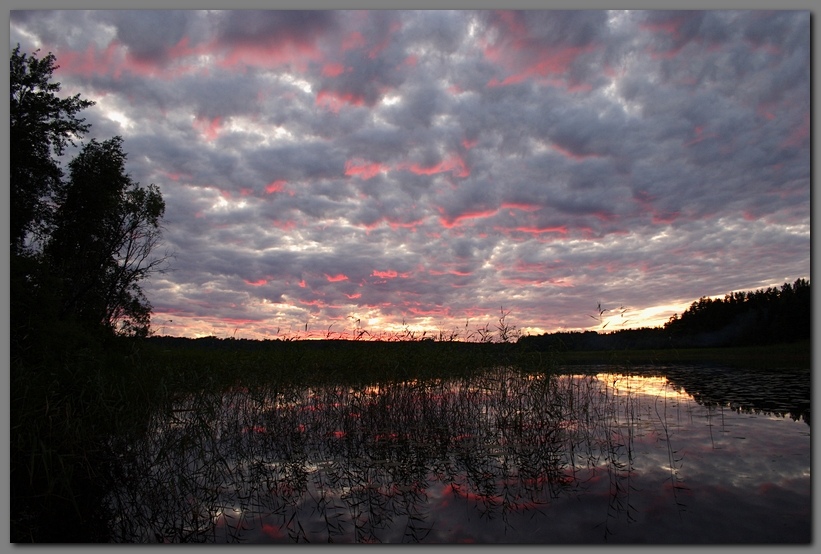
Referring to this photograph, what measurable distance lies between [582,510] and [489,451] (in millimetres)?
3024

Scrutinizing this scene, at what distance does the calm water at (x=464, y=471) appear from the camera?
5.76 metres

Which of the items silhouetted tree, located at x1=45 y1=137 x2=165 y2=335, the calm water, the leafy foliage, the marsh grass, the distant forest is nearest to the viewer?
the calm water

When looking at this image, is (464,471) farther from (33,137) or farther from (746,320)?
(746,320)

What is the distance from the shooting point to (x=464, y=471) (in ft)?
25.7

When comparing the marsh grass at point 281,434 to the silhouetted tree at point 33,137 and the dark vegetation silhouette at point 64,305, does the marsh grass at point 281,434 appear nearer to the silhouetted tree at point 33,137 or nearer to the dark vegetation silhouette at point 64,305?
the dark vegetation silhouette at point 64,305

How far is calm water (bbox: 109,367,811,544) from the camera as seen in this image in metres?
5.76

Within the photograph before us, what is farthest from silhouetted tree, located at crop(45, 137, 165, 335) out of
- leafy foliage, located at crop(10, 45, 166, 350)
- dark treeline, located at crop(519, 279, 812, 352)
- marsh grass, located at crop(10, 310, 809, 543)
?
dark treeline, located at crop(519, 279, 812, 352)

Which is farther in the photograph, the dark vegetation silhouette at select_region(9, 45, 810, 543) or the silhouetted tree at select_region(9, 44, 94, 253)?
the silhouetted tree at select_region(9, 44, 94, 253)

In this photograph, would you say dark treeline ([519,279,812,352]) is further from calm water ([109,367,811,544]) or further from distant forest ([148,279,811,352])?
calm water ([109,367,811,544])

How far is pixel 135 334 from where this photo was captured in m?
27.2

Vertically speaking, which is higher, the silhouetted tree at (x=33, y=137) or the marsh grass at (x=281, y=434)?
the silhouetted tree at (x=33, y=137)

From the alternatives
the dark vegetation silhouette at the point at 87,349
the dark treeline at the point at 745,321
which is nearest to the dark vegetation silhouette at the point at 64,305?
the dark vegetation silhouette at the point at 87,349

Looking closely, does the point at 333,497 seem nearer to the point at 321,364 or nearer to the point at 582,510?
the point at 582,510

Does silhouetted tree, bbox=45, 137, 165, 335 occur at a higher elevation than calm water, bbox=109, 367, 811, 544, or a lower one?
higher
